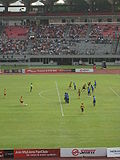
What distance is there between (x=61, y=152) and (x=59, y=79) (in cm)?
3698

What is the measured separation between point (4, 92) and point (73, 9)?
54948mm

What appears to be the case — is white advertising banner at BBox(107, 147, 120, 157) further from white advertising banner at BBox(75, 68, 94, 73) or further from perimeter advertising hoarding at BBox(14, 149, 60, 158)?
white advertising banner at BBox(75, 68, 94, 73)

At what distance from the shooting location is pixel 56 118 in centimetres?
3534

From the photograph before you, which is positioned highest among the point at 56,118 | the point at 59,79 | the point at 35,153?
the point at 35,153

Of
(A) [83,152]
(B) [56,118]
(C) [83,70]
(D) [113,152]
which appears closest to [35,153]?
(A) [83,152]

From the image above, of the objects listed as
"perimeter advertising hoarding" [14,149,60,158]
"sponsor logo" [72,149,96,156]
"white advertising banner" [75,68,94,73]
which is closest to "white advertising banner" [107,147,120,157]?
"sponsor logo" [72,149,96,156]

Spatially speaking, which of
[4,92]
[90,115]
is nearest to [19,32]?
[4,92]

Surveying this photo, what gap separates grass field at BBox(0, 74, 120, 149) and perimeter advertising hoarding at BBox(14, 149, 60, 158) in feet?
7.56

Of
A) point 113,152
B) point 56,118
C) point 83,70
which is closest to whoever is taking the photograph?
point 113,152

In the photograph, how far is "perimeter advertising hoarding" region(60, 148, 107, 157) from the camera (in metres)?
25.1

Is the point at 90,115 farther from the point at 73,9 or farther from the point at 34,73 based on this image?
the point at 73,9

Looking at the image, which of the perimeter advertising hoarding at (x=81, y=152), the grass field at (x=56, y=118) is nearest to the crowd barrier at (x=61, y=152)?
the perimeter advertising hoarding at (x=81, y=152)

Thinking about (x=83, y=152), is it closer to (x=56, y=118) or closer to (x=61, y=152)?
(x=61, y=152)

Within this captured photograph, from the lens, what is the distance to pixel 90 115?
36375 mm
